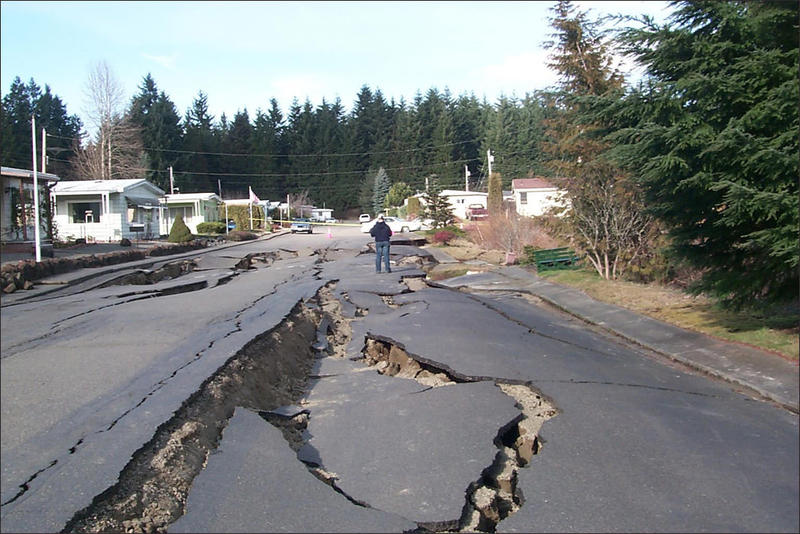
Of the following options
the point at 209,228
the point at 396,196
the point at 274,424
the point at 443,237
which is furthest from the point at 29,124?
the point at 396,196

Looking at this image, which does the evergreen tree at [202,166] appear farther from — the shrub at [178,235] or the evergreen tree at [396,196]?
the shrub at [178,235]

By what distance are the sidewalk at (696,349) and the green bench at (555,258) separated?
4.37 metres

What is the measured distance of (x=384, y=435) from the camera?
191 inches

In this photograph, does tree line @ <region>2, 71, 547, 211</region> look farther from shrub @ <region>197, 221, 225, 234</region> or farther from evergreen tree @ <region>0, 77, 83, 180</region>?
evergreen tree @ <region>0, 77, 83, 180</region>

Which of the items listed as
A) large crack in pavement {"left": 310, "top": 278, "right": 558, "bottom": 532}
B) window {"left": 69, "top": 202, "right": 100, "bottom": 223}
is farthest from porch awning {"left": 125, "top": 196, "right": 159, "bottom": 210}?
large crack in pavement {"left": 310, "top": 278, "right": 558, "bottom": 532}

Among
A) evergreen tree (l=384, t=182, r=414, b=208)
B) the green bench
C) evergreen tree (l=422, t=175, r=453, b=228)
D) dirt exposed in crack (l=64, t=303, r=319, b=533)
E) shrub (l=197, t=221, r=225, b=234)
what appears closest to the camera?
dirt exposed in crack (l=64, t=303, r=319, b=533)

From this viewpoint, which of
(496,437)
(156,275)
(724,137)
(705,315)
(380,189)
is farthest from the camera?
(380,189)

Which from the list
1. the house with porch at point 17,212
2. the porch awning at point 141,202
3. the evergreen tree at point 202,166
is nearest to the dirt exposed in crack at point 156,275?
the house with porch at point 17,212

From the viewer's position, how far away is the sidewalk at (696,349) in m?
6.70

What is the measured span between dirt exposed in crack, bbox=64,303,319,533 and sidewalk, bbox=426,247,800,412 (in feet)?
16.3

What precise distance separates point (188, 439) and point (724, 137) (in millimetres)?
7044

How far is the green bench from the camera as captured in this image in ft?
65.9

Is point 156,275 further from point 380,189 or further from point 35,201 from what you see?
point 380,189

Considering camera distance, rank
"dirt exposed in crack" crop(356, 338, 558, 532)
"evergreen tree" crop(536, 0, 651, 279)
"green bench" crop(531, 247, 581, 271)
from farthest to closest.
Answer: "green bench" crop(531, 247, 581, 271)
"evergreen tree" crop(536, 0, 651, 279)
"dirt exposed in crack" crop(356, 338, 558, 532)
